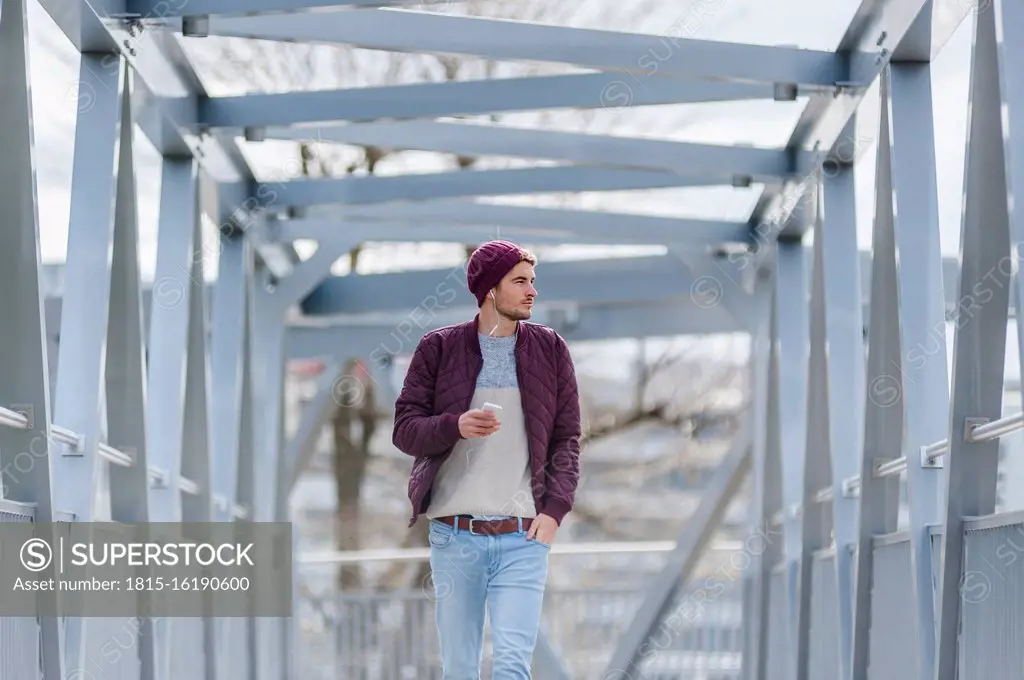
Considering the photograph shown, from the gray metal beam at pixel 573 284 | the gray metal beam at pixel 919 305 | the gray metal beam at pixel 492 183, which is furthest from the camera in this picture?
the gray metal beam at pixel 573 284

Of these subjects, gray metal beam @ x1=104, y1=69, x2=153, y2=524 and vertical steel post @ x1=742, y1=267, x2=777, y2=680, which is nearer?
gray metal beam @ x1=104, y1=69, x2=153, y2=524

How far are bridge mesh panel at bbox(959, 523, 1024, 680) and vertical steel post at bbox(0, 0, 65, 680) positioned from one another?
3.06m

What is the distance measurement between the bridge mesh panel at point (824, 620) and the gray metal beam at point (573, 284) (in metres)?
3.44

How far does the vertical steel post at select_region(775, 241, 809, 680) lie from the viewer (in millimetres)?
9055

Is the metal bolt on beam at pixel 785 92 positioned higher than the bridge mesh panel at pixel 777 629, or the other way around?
the metal bolt on beam at pixel 785 92

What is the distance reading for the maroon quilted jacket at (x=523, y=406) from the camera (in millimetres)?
4426

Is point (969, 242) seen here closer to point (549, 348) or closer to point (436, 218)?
point (549, 348)

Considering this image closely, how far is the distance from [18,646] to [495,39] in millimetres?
3358

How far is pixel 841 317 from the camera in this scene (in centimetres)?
761

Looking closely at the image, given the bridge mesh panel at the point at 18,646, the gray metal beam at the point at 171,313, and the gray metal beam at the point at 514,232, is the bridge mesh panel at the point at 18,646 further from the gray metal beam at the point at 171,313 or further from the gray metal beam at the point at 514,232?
the gray metal beam at the point at 514,232

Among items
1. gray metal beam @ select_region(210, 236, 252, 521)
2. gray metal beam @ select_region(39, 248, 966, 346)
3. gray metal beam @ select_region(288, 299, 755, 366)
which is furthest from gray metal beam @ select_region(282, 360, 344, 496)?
gray metal beam @ select_region(210, 236, 252, 521)

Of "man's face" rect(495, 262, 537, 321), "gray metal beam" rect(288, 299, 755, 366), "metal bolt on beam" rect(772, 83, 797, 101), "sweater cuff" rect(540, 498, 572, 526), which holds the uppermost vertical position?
"metal bolt on beam" rect(772, 83, 797, 101)

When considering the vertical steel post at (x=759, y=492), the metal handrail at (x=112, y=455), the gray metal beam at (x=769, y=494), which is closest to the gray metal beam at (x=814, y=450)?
the gray metal beam at (x=769, y=494)

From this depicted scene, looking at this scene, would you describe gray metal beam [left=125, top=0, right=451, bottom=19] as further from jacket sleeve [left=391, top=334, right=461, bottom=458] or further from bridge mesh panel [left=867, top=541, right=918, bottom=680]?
bridge mesh panel [left=867, top=541, right=918, bottom=680]
